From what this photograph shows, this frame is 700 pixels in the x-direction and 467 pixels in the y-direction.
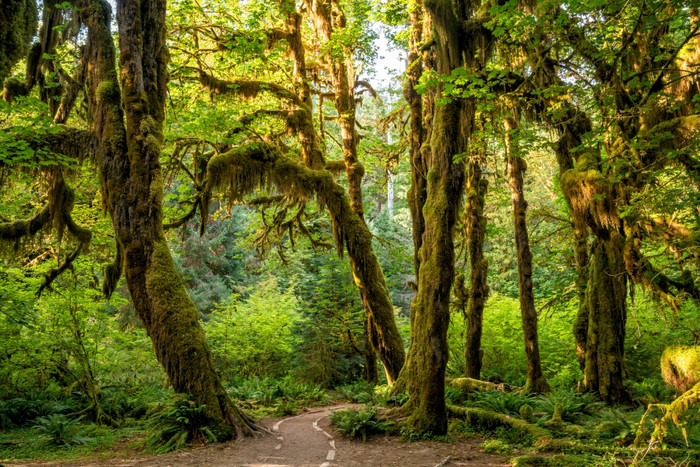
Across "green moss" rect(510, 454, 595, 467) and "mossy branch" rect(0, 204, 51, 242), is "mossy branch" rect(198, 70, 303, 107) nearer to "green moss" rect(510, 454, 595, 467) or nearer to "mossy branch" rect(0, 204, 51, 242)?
"mossy branch" rect(0, 204, 51, 242)

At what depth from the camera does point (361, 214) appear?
44.4ft

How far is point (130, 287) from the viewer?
346 inches

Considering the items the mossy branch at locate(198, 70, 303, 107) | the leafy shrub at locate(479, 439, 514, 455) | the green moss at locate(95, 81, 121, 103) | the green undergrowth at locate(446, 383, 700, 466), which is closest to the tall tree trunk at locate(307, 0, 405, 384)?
the mossy branch at locate(198, 70, 303, 107)

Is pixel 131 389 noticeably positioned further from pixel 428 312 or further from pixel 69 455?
pixel 428 312

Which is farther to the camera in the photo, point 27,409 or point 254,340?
point 254,340

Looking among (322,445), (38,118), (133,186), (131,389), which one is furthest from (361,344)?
(38,118)

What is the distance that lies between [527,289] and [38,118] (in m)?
11.6

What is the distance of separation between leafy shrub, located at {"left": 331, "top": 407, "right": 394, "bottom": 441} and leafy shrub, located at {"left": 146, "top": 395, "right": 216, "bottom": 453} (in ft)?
8.36

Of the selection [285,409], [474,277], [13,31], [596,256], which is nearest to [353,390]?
[285,409]

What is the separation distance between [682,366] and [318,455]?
18.7ft

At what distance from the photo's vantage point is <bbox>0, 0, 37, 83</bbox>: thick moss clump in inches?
222

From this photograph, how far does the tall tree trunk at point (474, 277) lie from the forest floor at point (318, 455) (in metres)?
4.04

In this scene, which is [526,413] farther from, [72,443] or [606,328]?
[72,443]

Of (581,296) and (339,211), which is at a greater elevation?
(339,211)
